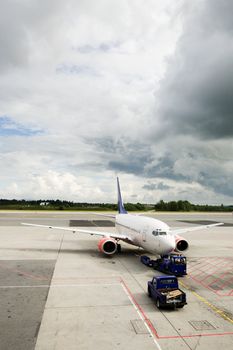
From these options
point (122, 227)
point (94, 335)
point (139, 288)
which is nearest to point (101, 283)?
point (139, 288)

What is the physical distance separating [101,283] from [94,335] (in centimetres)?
799

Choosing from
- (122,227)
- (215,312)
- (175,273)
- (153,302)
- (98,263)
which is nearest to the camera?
(215,312)

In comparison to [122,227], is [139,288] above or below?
below

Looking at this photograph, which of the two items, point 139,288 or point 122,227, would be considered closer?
point 139,288

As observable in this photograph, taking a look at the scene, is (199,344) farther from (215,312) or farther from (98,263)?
(98,263)

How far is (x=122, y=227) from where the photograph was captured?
35.8m

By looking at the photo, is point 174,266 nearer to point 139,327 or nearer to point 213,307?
point 213,307

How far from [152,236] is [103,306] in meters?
10.2

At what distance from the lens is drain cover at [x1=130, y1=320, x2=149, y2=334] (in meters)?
13.1

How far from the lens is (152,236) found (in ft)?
83.3

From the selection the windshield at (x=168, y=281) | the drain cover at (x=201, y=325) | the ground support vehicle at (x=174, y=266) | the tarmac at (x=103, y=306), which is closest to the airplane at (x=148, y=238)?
the ground support vehicle at (x=174, y=266)

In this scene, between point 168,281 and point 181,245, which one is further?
point 181,245

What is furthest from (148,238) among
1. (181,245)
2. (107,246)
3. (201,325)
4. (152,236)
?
(201,325)

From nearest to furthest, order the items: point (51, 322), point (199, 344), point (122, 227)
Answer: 1. point (199, 344)
2. point (51, 322)
3. point (122, 227)
